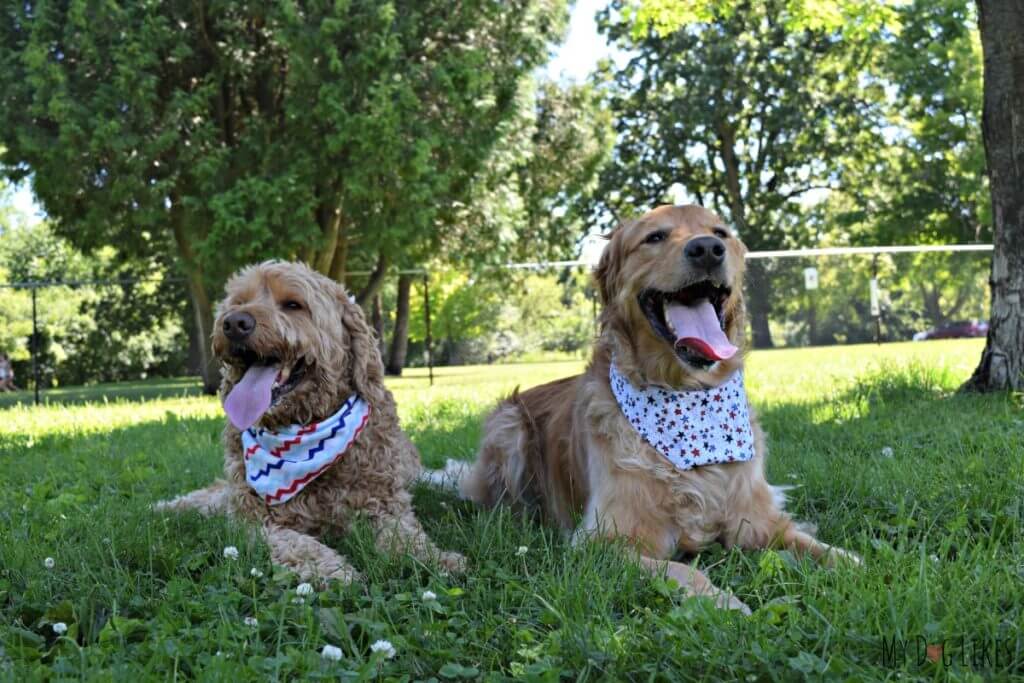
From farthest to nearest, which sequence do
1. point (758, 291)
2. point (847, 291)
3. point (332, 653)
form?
1. point (847, 291)
2. point (758, 291)
3. point (332, 653)

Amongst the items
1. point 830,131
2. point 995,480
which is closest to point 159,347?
point 830,131

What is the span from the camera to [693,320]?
3.67 metres

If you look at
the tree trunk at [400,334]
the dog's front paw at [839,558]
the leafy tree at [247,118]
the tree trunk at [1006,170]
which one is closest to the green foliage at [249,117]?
the leafy tree at [247,118]

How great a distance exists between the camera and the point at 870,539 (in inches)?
139

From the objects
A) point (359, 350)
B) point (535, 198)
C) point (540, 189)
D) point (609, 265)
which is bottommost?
point (359, 350)

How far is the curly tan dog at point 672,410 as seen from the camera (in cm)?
358

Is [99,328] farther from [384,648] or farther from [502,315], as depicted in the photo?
[384,648]

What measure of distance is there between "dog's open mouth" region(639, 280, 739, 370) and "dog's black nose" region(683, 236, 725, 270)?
0.11 meters

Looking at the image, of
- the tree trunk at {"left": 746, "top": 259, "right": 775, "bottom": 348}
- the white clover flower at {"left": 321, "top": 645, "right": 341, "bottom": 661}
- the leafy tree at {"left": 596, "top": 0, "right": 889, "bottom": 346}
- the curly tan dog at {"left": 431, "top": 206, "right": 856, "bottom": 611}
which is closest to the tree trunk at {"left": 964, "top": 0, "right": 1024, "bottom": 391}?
the curly tan dog at {"left": 431, "top": 206, "right": 856, "bottom": 611}

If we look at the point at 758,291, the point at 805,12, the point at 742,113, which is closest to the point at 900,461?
the point at 805,12

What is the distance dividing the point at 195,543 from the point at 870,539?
2.84 m

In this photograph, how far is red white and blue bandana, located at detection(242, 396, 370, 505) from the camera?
3777mm

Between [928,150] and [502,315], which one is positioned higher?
[928,150]

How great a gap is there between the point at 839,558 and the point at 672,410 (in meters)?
0.92
